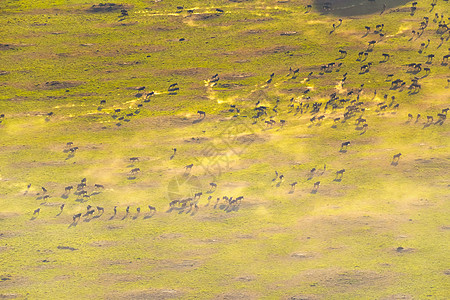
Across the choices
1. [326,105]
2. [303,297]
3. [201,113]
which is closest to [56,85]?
[201,113]

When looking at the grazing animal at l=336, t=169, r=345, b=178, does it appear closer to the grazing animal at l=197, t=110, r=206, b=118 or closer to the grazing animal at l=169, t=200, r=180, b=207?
the grazing animal at l=169, t=200, r=180, b=207

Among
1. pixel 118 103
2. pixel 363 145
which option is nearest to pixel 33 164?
pixel 118 103

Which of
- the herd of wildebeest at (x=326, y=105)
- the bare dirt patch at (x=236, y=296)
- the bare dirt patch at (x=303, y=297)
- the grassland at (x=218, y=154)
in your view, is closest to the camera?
the bare dirt patch at (x=303, y=297)

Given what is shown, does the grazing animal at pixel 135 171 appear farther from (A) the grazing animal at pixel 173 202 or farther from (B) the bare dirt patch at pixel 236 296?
(B) the bare dirt patch at pixel 236 296

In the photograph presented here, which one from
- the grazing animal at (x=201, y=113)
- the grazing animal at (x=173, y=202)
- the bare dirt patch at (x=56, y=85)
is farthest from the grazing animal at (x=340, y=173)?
the bare dirt patch at (x=56, y=85)

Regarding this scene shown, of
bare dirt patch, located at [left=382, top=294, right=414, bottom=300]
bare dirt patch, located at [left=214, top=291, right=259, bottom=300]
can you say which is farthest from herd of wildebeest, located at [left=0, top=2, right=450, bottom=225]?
bare dirt patch, located at [left=382, top=294, right=414, bottom=300]
